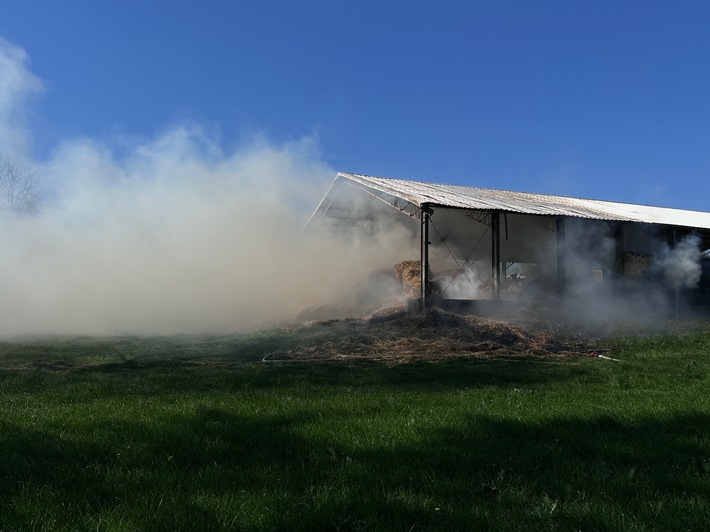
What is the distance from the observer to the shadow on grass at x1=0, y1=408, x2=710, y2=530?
3389 mm

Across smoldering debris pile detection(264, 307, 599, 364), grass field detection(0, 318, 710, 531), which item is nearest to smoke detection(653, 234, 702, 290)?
smoldering debris pile detection(264, 307, 599, 364)

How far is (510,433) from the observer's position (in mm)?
5527

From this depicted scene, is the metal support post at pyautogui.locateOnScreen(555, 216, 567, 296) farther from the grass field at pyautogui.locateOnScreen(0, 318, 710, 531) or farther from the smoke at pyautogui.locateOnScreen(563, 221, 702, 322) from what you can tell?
the grass field at pyautogui.locateOnScreen(0, 318, 710, 531)

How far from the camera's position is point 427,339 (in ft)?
56.5

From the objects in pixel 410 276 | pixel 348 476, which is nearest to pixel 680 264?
pixel 410 276

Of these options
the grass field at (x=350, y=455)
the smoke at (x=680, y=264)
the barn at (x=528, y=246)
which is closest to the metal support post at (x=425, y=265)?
the barn at (x=528, y=246)

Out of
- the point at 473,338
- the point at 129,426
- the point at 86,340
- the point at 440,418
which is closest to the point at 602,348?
the point at 473,338

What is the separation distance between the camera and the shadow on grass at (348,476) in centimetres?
339

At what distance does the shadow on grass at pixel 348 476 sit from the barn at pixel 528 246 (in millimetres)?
15991

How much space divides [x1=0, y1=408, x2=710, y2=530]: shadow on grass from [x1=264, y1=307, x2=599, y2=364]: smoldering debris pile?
26.8ft

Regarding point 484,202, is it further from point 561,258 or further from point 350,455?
point 350,455

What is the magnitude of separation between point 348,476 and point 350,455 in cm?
56

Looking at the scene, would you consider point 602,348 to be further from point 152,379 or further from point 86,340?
point 86,340

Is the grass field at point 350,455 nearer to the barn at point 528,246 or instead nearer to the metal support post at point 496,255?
the barn at point 528,246
